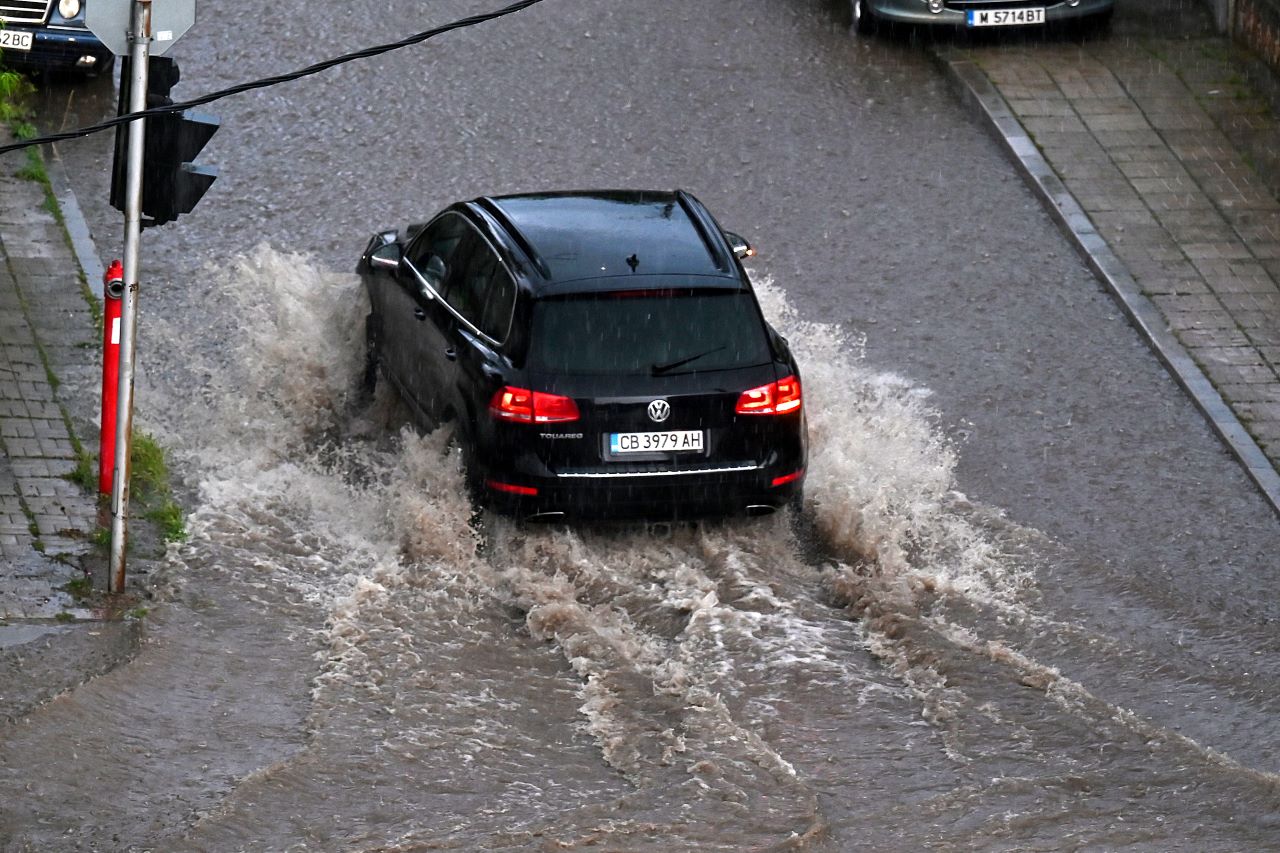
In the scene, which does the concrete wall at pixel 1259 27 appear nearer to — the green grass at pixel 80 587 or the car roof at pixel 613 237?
the car roof at pixel 613 237

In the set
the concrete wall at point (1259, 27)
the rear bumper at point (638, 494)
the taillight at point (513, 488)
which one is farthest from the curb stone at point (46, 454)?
the concrete wall at point (1259, 27)

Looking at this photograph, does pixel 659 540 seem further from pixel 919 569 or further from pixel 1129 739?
pixel 1129 739

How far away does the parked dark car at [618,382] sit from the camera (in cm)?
958

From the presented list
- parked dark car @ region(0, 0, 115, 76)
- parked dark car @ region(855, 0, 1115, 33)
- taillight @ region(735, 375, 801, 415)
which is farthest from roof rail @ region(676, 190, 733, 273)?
parked dark car @ region(855, 0, 1115, 33)

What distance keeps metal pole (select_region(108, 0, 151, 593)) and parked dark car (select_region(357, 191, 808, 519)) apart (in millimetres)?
1743

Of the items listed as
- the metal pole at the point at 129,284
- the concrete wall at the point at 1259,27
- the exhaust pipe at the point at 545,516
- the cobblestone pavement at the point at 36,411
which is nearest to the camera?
the metal pole at the point at 129,284

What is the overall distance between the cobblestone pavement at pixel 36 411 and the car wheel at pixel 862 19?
7924mm

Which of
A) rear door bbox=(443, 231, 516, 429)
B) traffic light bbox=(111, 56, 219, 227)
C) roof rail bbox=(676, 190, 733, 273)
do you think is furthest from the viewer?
roof rail bbox=(676, 190, 733, 273)

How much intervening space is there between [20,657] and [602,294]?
336 centimetres

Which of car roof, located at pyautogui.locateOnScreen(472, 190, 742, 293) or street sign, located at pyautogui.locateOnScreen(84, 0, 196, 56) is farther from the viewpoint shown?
Result: car roof, located at pyautogui.locateOnScreen(472, 190, 742, 293)

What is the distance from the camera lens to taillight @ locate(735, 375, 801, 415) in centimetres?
974

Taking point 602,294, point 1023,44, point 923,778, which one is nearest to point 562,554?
point 602,294

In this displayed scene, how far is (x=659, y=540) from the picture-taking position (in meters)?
10.3

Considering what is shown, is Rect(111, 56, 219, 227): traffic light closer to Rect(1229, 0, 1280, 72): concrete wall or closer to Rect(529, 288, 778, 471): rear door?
Rect(529, 288, 778, 471): rear door
